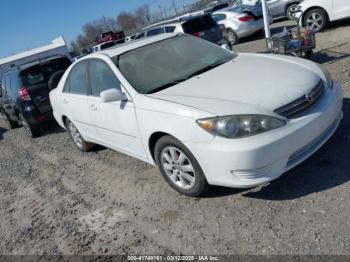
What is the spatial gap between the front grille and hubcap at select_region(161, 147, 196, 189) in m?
1.01

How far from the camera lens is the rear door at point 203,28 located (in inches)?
448

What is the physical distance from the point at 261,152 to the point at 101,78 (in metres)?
2.42

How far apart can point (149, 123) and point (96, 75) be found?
4.65 feet

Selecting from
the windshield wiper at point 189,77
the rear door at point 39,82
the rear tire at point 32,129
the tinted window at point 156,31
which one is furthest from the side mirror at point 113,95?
the tinted window at point 156,31

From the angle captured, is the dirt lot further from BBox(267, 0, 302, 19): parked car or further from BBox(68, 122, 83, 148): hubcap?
BBox(267, 0, 302, 19): parked car

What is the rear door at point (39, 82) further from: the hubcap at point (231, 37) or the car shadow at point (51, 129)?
the hubcap at point (231, 37)

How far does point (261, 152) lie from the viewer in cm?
298

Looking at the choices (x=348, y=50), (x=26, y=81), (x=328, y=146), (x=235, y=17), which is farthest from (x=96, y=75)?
(x=235, y=17)

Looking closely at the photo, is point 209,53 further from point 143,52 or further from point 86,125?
point 86,125

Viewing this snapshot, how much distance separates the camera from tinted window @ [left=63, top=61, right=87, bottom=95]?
16.3 ft

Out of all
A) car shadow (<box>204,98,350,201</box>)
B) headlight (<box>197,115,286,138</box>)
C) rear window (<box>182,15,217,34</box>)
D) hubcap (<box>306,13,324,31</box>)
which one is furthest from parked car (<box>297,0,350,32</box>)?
headlight (<box>197,115,286,138</box>)

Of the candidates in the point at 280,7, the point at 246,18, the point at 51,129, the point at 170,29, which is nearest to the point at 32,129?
the point at 51,129

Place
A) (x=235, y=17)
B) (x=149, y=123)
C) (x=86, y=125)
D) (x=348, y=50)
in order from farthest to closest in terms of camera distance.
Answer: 1. (x=235, y=17)
2. (x=348, y=50)
3. (x=86, y=125)
4. (x=149, y=123)

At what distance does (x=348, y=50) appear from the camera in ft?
25.7
